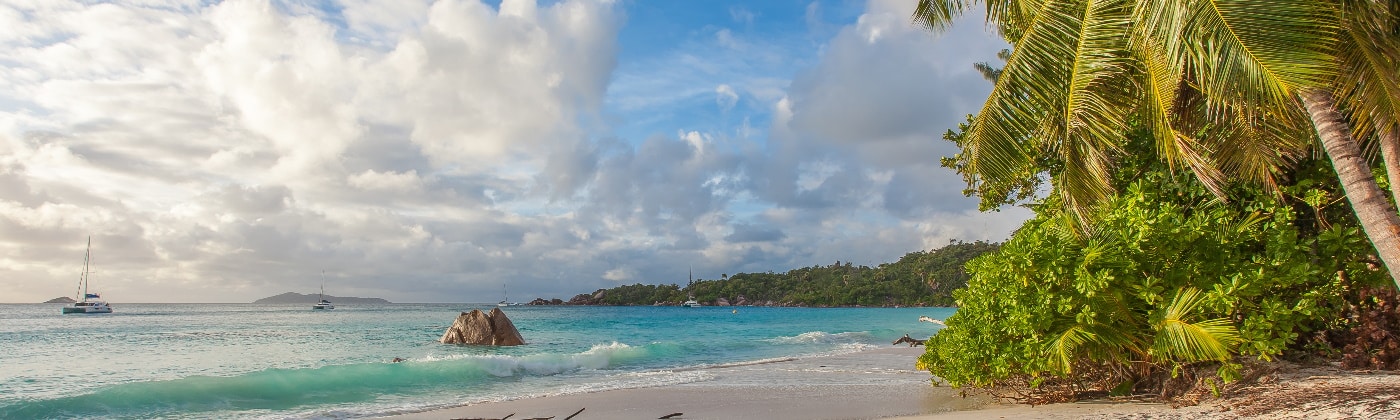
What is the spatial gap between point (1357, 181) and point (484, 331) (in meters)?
22.8

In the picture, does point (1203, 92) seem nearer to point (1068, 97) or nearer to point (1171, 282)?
point (1068, 97)

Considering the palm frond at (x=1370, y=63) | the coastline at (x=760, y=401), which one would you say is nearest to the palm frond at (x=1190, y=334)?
the palm frond at (x=1370, y=63)

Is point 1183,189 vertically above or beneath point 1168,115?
beneath

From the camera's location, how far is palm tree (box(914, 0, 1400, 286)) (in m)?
5.48

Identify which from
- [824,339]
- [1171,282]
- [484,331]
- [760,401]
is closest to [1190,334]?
[1171,282]

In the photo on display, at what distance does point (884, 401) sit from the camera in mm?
9805

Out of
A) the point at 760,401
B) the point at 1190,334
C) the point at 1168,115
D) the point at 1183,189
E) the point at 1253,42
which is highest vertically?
the point at 1253,42

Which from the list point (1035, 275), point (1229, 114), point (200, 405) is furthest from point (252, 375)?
point (1229, 114)

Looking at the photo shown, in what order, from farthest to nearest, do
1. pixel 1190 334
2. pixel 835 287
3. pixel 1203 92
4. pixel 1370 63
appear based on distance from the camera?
1. pixel 835 287
2. pixel 1203 92
3. pixel 1190 334
4. pixel 1370 63

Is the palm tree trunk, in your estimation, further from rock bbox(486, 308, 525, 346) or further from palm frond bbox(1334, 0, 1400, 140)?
rock bbox(486, 308, 525, 346)

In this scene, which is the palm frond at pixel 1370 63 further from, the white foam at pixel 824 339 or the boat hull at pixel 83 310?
the boat hull at pixel 83 310

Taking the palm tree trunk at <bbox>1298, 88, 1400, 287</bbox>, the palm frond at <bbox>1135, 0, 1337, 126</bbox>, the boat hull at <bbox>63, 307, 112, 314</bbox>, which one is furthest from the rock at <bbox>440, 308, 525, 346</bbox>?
the boat hull at <bbox>63, 307, 112, 314</bbox>

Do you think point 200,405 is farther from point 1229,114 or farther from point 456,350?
point 1229,114

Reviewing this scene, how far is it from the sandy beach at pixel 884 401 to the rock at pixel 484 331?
399 inches
